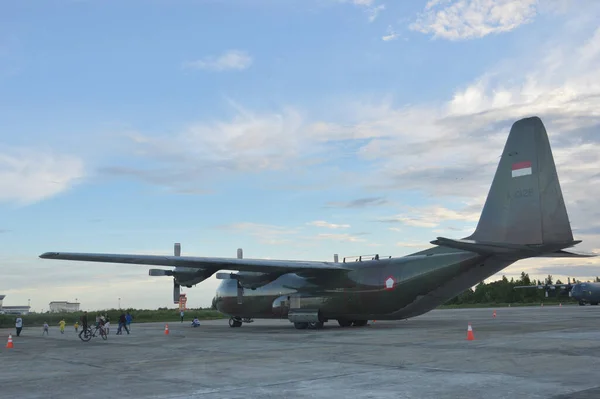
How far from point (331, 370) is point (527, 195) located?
1111cm

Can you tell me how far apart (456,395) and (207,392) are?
14.2 feet

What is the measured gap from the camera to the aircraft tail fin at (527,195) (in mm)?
18641

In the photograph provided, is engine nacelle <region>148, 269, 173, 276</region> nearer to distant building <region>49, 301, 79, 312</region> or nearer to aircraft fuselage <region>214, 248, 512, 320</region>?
aircraft fuselage <region>214, 248, 512, 320</region>

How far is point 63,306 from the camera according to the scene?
136000 millimetres

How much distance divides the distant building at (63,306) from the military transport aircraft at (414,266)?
367ft

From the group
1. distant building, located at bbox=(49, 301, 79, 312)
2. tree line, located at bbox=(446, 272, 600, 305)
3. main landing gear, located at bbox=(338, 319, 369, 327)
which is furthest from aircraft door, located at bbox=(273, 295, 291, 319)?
distant building, located at bbox=(49, 301, 79, 312)

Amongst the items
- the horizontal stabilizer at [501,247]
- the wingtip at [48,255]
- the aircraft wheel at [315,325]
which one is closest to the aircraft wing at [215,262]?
the wingtip at [48,255]

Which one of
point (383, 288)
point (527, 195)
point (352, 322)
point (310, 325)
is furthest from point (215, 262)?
point (527, 195)

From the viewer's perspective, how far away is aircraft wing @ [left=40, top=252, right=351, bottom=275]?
25766 millimetres

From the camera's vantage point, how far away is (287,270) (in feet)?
91.0

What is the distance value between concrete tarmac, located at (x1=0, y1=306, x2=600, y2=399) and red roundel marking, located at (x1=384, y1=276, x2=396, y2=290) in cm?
530

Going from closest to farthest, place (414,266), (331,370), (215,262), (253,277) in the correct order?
(331,370), (414,266), (215,262), (253,277)

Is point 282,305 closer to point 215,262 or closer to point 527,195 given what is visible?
point 215,262

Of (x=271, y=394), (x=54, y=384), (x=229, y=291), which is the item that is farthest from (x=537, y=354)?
(x=229, y=291)
